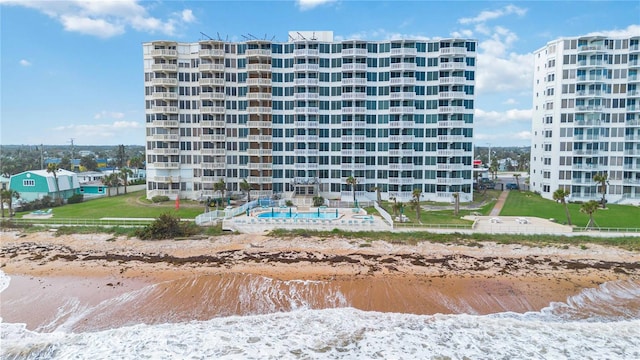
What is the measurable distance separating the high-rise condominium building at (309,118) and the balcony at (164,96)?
13 centimetres

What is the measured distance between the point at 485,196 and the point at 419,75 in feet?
70.7

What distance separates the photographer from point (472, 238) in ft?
103

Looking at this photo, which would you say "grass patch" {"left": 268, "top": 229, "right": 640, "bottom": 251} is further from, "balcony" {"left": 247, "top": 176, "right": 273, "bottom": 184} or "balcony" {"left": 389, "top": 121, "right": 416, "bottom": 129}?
"balcony" {"left": 389, "top": 121, "right": 416, "bottom": 129}

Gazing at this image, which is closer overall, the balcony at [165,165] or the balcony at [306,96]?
the balcony at [306,96]

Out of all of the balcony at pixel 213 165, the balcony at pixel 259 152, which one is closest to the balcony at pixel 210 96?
the balcony at pixel 259 152

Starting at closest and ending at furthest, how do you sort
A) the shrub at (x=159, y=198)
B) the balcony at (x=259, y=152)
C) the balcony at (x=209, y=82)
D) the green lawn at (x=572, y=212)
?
1. the green lawn at (x=572, y=212)
2. the shrub at (x=159, y=198)
3. the balcony at (x=209, y=82)
4. the balcony at (x=259, y=152)

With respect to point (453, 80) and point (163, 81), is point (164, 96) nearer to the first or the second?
point (163, 81)

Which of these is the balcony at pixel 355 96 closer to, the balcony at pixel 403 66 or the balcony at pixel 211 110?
the balcony at pixel 403 66

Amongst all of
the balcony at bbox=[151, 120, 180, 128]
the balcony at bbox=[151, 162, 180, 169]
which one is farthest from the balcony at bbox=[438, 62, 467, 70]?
the balcony at bbox=[151, 162, 180, 169]

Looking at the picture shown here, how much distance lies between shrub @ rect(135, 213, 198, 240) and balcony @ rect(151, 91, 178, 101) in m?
25.1

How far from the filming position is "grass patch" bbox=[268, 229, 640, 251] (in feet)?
98.2

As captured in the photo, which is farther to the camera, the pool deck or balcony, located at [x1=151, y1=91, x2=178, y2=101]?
balcony, located at [x1=151, y1=91, x2=178, y2=101]

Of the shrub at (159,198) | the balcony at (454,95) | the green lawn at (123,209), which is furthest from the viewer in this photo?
the shrub at (159,198)

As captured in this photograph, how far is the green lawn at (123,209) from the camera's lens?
40.9 metres
